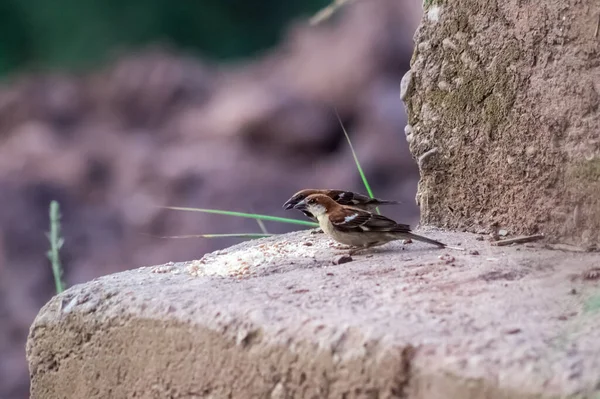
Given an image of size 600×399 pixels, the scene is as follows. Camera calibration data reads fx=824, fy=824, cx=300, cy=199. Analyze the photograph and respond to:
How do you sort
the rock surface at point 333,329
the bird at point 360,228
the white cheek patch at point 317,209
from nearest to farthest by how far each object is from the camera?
the rock surface at point 333,329
the bird at point 360,228
the white cheek patch at point 317,209

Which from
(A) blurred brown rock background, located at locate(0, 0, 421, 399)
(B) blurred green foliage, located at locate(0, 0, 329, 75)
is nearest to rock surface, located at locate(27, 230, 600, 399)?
(A) blurred brown rock background, located at locate(0, 0, 421, 399)

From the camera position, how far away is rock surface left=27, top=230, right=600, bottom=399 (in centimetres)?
174

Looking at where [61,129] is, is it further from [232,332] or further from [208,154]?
[232,332]

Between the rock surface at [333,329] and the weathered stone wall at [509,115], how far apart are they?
0.22 metres

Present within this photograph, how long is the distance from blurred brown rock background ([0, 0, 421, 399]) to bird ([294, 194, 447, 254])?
19.0ft

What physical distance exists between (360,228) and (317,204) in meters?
0.26

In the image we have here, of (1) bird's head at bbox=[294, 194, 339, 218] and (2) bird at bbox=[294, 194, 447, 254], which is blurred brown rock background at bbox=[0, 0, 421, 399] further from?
(2) bird at bbox=[294, 194, 447, 254]

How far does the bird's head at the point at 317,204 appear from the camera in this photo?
3.16 meters

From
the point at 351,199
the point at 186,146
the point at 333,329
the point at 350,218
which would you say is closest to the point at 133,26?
the point at 186,146

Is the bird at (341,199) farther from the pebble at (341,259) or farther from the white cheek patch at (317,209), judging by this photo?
the pebble at (341,259)

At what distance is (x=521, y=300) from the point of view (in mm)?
2107

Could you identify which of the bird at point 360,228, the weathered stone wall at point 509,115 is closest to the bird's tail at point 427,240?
the bird at point 360,228

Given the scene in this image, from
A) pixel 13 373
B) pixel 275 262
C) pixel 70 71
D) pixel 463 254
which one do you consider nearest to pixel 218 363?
pixel 275 262

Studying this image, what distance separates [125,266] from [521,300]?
26.5 feet
